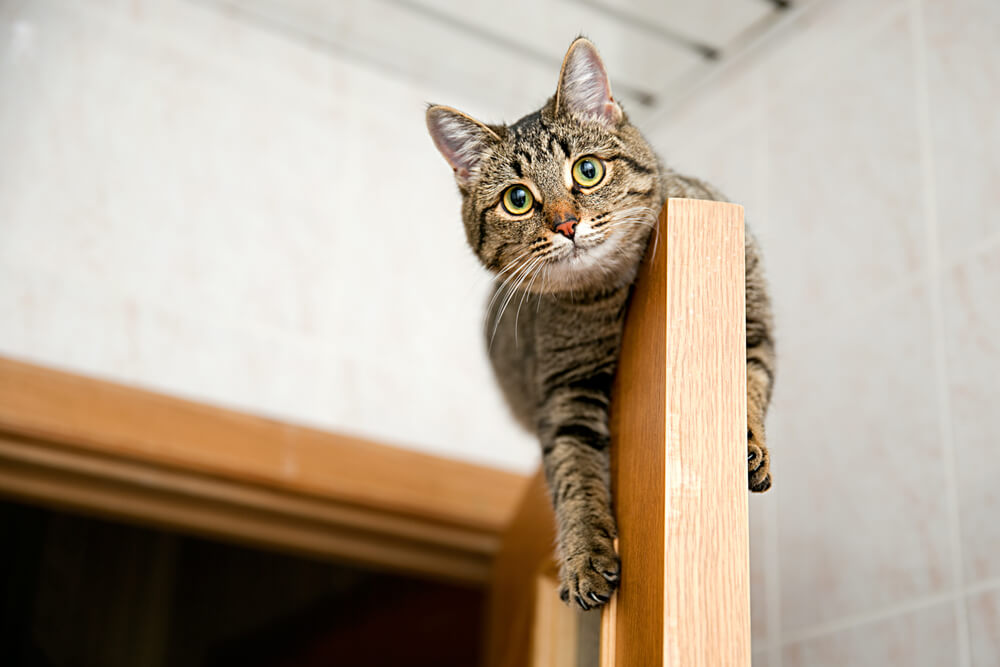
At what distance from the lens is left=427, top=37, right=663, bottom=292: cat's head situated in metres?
0.98

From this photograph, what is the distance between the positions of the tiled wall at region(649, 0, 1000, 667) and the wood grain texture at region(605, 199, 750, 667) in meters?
0.61

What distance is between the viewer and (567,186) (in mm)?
1018

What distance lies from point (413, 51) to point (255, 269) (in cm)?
60

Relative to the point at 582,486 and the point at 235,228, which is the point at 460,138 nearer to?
the point at 582,486

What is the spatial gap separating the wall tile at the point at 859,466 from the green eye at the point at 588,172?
61 cm

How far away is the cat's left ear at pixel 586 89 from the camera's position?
1.02m

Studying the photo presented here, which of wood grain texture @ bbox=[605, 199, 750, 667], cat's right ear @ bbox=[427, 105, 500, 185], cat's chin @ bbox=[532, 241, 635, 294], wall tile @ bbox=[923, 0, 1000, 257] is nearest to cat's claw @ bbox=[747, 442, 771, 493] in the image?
wood grain texture @ bbox=[605, 199, 750, 667]

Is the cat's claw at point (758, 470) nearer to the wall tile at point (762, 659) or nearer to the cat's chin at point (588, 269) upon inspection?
the cat's chin at point (588, 269)

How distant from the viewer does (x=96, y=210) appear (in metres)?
1.71

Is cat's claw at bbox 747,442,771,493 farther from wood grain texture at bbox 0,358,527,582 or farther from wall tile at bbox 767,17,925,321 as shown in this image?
wood grain texture at bbox 0,358,527,582

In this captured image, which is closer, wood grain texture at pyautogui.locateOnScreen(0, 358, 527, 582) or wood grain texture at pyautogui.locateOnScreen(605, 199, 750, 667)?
wood grain texture at pyautogui.locateOnScreen(605, 199, 750, 667)

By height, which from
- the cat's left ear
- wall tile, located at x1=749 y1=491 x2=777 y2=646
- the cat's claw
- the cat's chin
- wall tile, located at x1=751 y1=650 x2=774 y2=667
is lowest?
wall tile, located at x1=751 y1=650 x2=774 y2=667

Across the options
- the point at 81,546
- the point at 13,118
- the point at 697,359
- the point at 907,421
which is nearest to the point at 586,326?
the point at 697,359

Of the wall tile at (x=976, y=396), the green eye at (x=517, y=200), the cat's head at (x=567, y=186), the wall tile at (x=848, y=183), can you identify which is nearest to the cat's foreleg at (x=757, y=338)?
the cat's head at (x=567, y=186)
